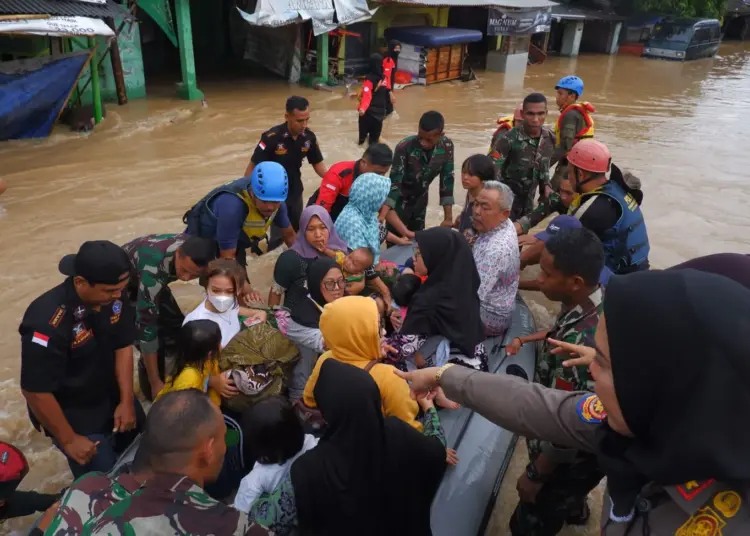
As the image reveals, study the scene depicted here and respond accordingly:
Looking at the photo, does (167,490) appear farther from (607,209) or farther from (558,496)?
(607,209)

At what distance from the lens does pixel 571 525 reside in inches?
116

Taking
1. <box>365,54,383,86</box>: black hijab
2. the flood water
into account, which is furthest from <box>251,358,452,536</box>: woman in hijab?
<box>365,54,383,86</box>: black hijab

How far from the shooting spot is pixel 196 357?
93.2 inches

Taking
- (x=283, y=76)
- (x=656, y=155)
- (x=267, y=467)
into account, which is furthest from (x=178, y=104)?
(x=267, y=467)

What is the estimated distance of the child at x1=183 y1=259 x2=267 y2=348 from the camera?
8.86ft

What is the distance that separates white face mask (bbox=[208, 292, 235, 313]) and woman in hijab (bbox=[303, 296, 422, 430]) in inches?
31.4

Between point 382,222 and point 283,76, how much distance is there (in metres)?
10.7

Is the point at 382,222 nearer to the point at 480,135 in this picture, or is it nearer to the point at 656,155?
the point at 480,135

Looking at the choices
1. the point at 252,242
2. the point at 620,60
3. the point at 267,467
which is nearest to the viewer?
the point at 267,467

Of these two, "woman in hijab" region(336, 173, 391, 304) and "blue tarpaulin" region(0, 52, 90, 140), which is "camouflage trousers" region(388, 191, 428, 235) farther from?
"blue tarpaulin" region(0, 52, 90, 140)

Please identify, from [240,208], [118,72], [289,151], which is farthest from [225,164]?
[240,208]

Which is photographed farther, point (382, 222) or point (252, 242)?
point (382, 222)

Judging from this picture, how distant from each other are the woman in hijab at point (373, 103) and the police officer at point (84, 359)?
6034 mm

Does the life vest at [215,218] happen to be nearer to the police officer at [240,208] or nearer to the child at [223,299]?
→ the police officer at [240,208]
